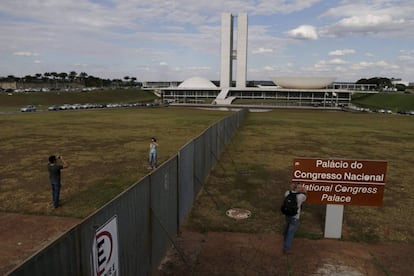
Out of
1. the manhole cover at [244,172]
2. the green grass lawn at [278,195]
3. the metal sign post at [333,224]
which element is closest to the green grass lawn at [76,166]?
the green grass lawn at [278,195]

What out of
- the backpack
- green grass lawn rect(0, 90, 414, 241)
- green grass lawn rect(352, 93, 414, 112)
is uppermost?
green grass lawn rect(352, 93, 414, 112)

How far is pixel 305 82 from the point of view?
123 m

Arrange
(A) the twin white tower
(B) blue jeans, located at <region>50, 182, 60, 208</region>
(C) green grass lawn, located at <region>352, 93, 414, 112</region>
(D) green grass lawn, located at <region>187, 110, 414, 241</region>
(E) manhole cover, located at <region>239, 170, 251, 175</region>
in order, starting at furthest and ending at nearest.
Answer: (A) the twin white tower → (C) green grass lawn, located at <region>352, 93, 414, 112</region> → (E) manhole cover, located at <region>239, 170, 251, 175</region> → (B) blue jeans, located at <region>50, 182, 60, 208</region> → (D) green grass lawn, located at <region>187, 110, 414, 241</region>

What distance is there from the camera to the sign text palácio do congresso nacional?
364 inches

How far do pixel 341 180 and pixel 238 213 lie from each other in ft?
11.0

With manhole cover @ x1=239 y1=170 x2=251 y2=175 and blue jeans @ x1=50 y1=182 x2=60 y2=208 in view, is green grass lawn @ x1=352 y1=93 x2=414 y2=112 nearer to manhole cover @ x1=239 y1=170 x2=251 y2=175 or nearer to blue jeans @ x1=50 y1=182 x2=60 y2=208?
manhole cover @ x1=239 y1=170 x2=251 y2=175

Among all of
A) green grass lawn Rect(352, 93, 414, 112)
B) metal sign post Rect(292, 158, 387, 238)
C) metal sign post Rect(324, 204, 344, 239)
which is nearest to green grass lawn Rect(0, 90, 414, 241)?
metal sign post Rect(324, 204, 344, 239)

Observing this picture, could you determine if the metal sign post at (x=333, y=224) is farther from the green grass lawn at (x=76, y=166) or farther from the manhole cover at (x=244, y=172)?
the green grass lawn at (x=76, y=166)

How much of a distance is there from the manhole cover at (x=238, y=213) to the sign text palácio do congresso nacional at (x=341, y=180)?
2.23 meters

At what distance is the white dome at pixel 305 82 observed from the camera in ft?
401

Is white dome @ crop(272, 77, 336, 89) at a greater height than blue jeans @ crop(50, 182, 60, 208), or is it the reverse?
white dome @ crop(272, 77, 336, 89)

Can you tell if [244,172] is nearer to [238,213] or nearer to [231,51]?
[238,213]

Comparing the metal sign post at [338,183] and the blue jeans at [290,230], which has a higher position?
the metal sign post at [338,183]

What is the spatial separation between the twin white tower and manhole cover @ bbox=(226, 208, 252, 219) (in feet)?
378
